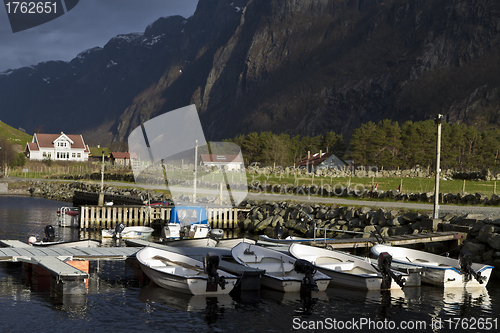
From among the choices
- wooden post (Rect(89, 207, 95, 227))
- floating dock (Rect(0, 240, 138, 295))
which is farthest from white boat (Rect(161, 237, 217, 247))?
wooden post (Rect(89, 207, 95, 227))

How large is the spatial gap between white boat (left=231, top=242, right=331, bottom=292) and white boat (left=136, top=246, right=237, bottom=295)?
2214 millimetres

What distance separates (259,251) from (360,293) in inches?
217

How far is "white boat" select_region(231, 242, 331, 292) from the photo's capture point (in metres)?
21.6

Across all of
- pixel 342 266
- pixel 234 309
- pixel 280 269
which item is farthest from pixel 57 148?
pixel 234 309

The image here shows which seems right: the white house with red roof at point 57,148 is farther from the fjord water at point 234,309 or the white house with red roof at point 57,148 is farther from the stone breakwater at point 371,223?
the fjord water at point 234,309

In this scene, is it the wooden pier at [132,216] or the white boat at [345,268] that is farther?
the wooden pier at [132,216]

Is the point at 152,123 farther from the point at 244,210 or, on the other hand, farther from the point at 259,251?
the point at 244,210

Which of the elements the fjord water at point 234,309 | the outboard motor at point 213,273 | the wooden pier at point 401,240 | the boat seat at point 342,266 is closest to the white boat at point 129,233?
the fjord water at point 234,309

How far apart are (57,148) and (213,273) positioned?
150 m

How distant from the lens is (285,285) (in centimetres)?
2172

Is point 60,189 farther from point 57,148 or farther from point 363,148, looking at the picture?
point 57,148

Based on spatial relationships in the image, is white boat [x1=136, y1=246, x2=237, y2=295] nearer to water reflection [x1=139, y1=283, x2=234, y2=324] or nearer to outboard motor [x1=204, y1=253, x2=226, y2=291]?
outboard motor [x1=204, y1=253, x2=226, y2=291]

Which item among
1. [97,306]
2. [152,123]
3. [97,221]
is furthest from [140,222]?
[97,306]

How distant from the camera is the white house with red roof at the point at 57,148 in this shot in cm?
15605
